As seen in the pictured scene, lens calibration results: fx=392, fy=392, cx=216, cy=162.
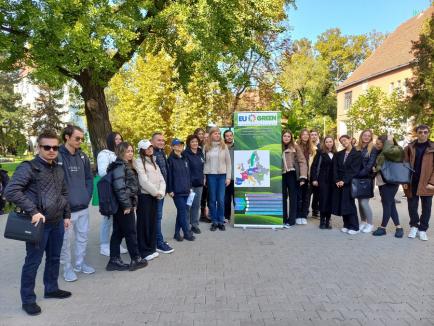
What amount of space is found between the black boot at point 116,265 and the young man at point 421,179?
5.21 metres

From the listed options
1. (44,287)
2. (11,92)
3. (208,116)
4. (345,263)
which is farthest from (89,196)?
(11,92)

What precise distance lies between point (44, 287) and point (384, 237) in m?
5.85

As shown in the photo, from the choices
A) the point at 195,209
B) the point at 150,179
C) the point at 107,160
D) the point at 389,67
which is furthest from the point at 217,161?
the point at 389,67

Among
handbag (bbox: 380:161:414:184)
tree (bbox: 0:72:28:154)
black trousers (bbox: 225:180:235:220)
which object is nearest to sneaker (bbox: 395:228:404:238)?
handbag (bbox: 380:161:414:184)

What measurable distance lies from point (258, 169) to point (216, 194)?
41.1 inches

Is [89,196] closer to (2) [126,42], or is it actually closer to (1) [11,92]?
(2) [126,42]

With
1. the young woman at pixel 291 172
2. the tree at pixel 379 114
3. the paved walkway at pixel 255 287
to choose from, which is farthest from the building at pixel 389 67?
the paved walkway at pixel 255 287

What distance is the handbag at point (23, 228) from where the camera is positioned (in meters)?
4.02

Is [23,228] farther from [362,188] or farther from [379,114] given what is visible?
[379,114]

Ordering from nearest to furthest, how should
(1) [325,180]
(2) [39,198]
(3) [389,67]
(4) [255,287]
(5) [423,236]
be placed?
(2) [39,198] < (4) [255,287] < (5) [423,236] < (1) [325,180] < (3) [389,67]

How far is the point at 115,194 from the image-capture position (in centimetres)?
530

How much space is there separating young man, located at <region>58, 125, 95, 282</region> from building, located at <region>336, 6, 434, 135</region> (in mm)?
31144

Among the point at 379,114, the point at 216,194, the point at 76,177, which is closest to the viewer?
the point at 76,177

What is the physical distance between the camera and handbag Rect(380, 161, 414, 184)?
719 cm
